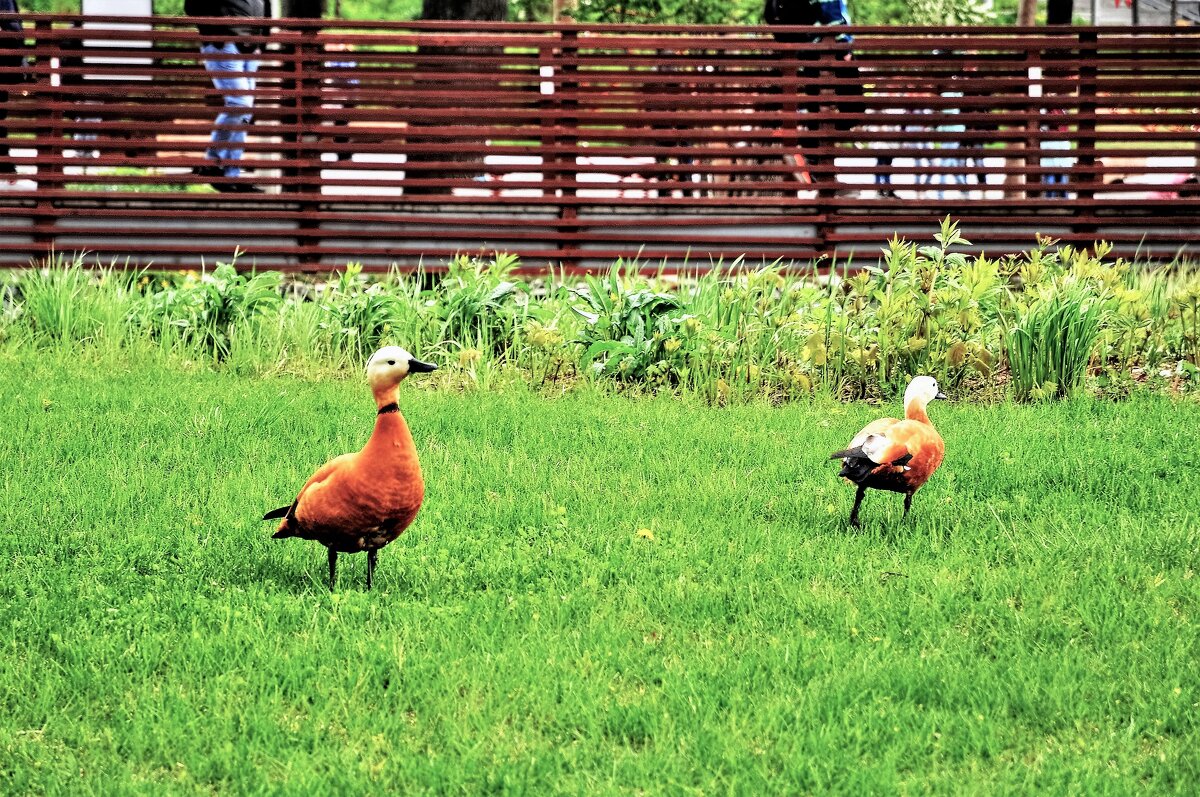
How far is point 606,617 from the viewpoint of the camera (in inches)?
155

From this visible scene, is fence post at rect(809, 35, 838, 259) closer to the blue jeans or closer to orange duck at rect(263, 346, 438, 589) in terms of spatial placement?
the blue jeans

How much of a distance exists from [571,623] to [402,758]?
0.93 meters

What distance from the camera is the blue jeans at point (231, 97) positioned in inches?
393

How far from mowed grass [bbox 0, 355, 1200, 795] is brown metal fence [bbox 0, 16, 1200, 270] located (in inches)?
167

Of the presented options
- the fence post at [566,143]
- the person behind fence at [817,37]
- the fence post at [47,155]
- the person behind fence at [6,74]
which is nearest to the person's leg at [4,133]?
the person behind fence at [6,74]

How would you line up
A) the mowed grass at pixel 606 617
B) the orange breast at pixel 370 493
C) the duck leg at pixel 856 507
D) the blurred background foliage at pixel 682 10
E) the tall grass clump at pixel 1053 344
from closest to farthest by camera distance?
the mowed grass at pixel 606 617 < the orange breast at pixel 370 493 < the duck leg at pixel 856 507 < the tall grass clump at pixel 1053 344 < the blurred background foliage at pixel 682 10

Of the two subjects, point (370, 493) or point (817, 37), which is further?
point (817, 37)

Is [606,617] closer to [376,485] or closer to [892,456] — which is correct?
[376,485]

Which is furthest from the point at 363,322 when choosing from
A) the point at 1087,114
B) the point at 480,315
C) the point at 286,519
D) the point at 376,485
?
the point at 1087,114

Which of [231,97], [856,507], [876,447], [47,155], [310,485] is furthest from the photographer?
[231,97]

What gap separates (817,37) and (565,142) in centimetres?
233

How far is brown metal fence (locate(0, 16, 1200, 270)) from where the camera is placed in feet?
32.8

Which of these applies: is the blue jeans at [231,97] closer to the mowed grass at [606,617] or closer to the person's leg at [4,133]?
the person's leg at [4,133]

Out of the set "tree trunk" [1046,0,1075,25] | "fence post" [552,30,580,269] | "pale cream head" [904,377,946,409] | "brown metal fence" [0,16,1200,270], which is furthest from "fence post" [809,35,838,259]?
"pale cream head" [904,377,946,409]
